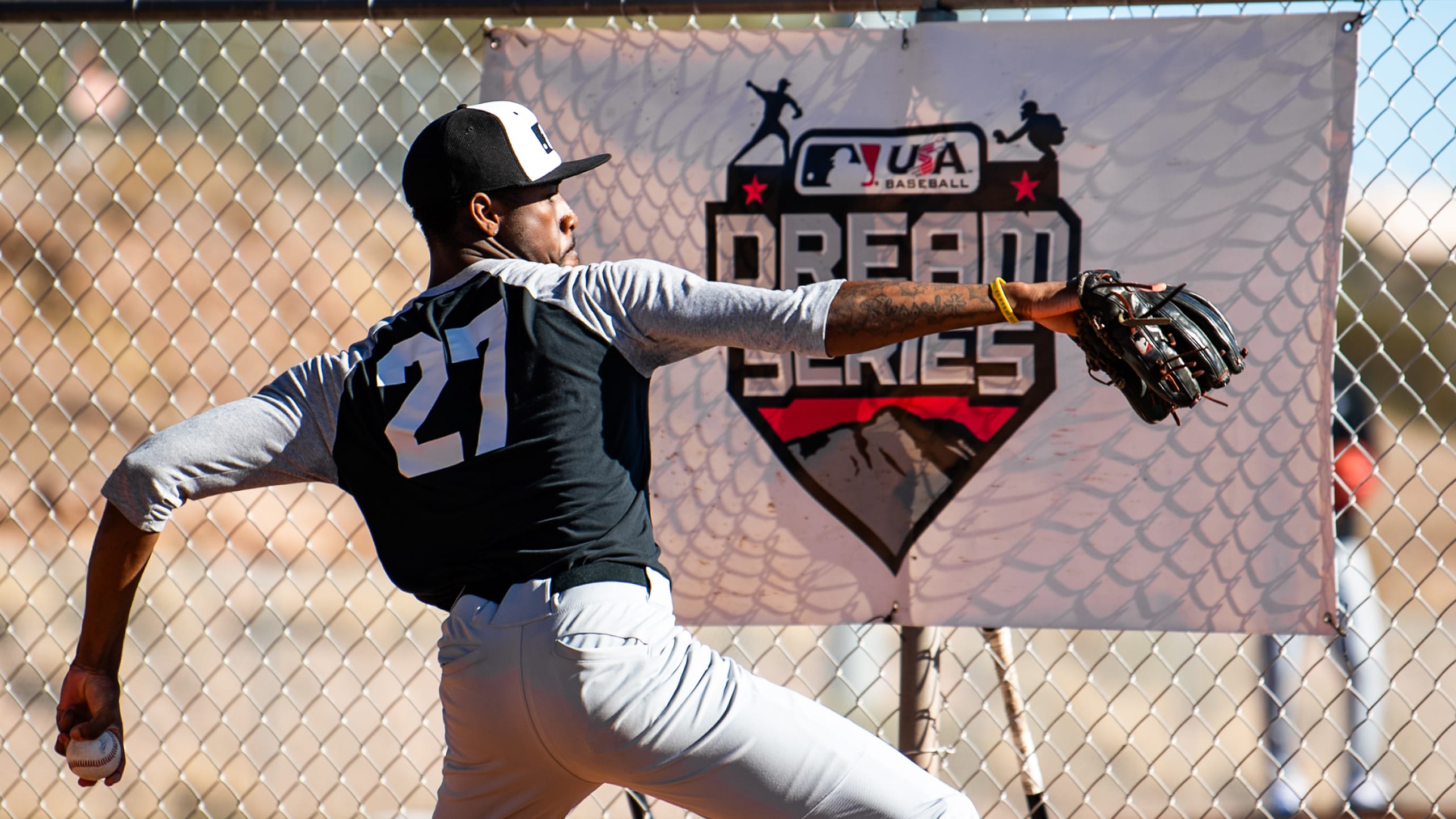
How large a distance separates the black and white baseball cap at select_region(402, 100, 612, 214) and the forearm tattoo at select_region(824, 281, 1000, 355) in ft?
2.17

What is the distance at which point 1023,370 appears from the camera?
8.72 ft

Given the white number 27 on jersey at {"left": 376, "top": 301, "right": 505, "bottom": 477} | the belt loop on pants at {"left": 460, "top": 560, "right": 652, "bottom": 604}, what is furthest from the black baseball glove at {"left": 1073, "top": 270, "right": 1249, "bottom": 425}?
the white number 27 on jersey at {"left": 376, "top": 301, "right": 505, "bottom": 477}

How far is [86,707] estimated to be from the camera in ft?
6.49

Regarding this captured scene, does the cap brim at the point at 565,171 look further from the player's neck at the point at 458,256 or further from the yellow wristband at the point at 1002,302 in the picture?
the yellow wristband at the point at 1002,302

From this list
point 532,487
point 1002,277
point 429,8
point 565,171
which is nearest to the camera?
point 532,487

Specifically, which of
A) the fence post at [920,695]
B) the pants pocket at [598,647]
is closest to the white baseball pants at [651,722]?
the pants pocket at [598,647]

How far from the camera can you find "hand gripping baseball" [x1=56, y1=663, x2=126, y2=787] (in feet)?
6.45

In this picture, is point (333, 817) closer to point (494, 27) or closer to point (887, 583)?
point (887, 583)

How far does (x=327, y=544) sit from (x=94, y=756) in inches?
328

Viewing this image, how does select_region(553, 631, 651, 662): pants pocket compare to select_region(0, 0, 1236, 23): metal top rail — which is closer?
select_region(553, 631, 651, 662): pants pocket

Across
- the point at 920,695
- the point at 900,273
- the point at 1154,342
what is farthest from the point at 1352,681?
the point at 1154,342

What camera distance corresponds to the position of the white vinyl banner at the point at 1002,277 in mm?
2602

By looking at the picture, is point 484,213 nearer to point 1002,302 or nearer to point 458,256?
point 458,256

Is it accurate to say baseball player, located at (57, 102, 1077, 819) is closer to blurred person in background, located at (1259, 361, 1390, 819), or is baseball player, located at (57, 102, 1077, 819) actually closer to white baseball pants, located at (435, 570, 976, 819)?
white baseball pants, located at (435, 570, 976, 819)
